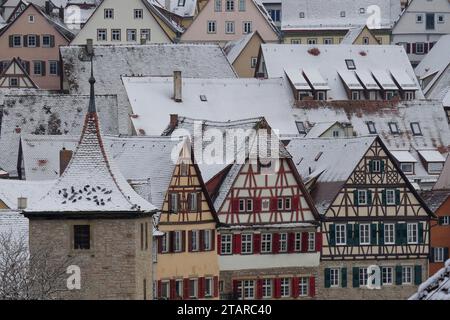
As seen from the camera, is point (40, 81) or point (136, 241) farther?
point (40, 81)

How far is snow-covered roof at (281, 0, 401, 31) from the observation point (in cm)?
13138

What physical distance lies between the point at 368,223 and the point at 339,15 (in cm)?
5642

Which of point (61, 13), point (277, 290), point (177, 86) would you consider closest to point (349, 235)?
point (277, 290)

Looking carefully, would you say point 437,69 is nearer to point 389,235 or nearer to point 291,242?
point 389,235

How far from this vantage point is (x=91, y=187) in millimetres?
49531

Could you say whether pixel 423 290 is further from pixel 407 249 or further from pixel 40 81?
pixel 40 81

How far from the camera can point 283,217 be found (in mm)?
73312

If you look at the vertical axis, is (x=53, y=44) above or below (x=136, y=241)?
above

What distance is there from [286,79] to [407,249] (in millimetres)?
27330

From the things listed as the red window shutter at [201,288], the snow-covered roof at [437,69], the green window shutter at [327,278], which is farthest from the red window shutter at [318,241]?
the snow-covered roof at [437,69]

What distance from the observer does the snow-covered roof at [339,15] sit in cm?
13138

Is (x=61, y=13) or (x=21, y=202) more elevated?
(x=61, y=13)

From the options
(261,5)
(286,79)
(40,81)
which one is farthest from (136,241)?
(261,5)

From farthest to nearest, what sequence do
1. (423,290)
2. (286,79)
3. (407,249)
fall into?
(286,79) → (407,249) → (423,290)
